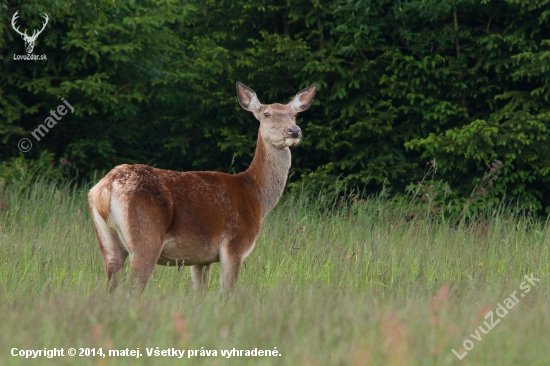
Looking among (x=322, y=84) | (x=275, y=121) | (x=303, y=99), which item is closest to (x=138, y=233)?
(x=275, y=121)

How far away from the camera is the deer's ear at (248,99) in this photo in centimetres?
693

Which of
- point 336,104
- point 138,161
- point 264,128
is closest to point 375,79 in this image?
point 336,104

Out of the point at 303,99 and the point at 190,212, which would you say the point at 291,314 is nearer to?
the point at 190,212

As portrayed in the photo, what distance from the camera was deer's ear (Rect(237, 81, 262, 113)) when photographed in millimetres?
6935

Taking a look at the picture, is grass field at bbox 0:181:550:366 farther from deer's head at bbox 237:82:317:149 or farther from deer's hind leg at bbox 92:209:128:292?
deer's head at bbox 237:82:317:149

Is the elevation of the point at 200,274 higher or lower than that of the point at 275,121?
lower

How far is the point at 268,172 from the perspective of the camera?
21.7 ft

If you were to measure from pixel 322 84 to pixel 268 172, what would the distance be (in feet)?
19.7

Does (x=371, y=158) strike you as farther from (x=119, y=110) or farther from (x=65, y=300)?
(x=65, y=300)

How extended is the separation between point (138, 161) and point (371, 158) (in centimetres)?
404

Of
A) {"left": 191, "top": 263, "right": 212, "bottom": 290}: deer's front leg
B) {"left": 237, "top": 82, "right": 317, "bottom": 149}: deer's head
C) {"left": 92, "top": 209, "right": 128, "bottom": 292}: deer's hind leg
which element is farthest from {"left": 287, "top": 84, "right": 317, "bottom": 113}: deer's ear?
{"left": 92, "top": 209, "right": 128, "bottom": 292}: deer's hind leg

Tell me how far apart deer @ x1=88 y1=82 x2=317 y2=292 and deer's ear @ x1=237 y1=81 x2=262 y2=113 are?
208 millimetres

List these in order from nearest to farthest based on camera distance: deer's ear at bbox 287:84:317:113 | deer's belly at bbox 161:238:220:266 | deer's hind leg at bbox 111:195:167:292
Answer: deer's hind leg at bbox 111:195:167:292
deer's belly at bbox 161:238:220:266
deer's ear at bbox 287:84:317:113

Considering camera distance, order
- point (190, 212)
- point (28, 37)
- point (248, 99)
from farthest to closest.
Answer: point (28, 37) → point (248, 99) → point (190, 212)
